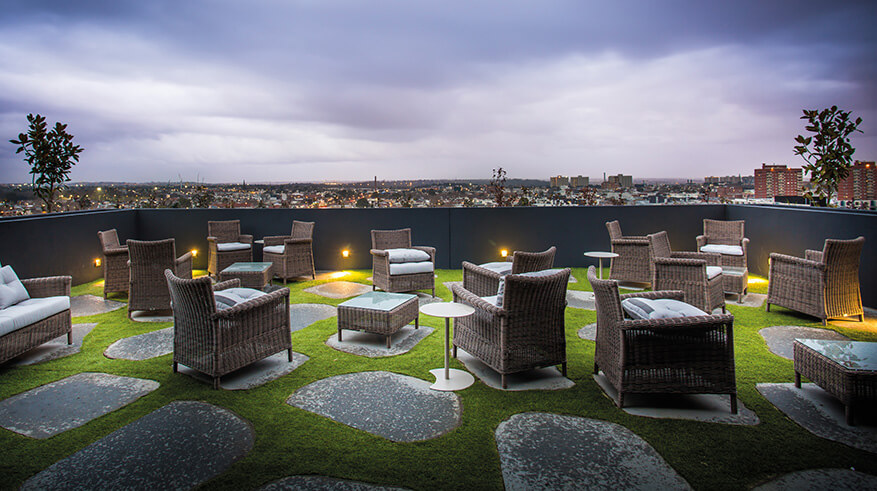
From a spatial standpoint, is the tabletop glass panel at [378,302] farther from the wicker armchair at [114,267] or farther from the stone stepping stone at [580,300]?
the wicker armchair at [114,267]

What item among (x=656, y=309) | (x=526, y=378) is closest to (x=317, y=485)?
(x=526, y=378)

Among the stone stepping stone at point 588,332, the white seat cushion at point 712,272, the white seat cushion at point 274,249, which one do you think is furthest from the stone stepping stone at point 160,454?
the white seat cushion at point 712,272

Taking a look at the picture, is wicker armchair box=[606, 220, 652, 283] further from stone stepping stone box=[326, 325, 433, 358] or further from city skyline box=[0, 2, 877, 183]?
stone stepping stone box=[326, 325, 433, 358]

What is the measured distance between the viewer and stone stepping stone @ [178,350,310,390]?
3228 millimetres

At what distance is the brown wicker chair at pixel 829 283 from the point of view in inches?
179

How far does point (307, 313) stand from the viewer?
205 inches

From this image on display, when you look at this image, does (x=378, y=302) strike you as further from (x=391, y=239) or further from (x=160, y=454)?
(x=391, y=239)

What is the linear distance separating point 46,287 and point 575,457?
491cm

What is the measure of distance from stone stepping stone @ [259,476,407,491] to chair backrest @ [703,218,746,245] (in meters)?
7.32

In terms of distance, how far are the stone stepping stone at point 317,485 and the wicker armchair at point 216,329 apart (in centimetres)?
137

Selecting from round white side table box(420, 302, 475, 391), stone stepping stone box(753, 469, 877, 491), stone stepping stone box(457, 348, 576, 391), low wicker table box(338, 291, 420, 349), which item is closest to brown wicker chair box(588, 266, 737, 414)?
stone stepping stone box(457, 348, 576, 391)

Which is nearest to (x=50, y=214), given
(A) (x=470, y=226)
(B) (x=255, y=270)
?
(B) (x=255, y=270)

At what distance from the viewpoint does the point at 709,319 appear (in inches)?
103

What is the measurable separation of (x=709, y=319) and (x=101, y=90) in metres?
12.3
